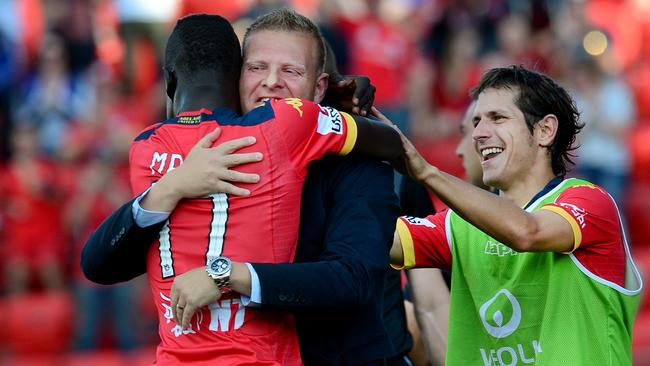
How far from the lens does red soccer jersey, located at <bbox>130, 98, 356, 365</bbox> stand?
133 inches

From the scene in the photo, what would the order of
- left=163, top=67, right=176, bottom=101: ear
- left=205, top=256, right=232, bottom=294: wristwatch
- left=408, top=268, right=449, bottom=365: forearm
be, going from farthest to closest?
left=408, top=268, right=449, bottom=365: forearm
left=163, top=67, right=176, bottom=101: ear
left=205, top=256, right=232, bottom=294: wristwatch

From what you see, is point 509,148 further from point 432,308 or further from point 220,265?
point 220,265

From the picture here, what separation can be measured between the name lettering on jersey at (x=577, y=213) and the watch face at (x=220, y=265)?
138cm

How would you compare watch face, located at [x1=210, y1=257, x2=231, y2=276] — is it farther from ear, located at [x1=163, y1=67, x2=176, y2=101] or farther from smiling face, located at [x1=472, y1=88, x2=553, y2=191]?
smiling face, located at [x1=472, y1=88, x2=553, y2=191]

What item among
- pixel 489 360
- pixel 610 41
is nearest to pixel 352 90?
pixel 489 360

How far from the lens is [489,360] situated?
14.1ft

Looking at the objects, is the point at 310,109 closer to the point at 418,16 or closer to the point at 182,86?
the point at 182,86

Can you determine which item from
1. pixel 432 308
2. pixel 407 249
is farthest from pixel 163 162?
pixel 432 308

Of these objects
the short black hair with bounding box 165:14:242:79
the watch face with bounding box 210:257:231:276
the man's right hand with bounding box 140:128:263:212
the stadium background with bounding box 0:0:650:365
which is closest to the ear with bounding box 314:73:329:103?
the short black hair with bounding box 165:14:242:79

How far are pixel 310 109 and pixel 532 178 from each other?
1276 millimetres

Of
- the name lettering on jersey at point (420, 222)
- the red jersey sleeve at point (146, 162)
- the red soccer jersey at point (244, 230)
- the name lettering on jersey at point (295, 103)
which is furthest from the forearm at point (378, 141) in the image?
the name lettering on jersey at point (420, 222)

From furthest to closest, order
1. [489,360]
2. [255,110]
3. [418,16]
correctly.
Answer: [418,16] → [489,360] → [255,110]

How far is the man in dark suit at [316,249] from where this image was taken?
3350mm

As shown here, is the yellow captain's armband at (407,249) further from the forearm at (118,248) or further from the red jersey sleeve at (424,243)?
the forearm at (118,248)
